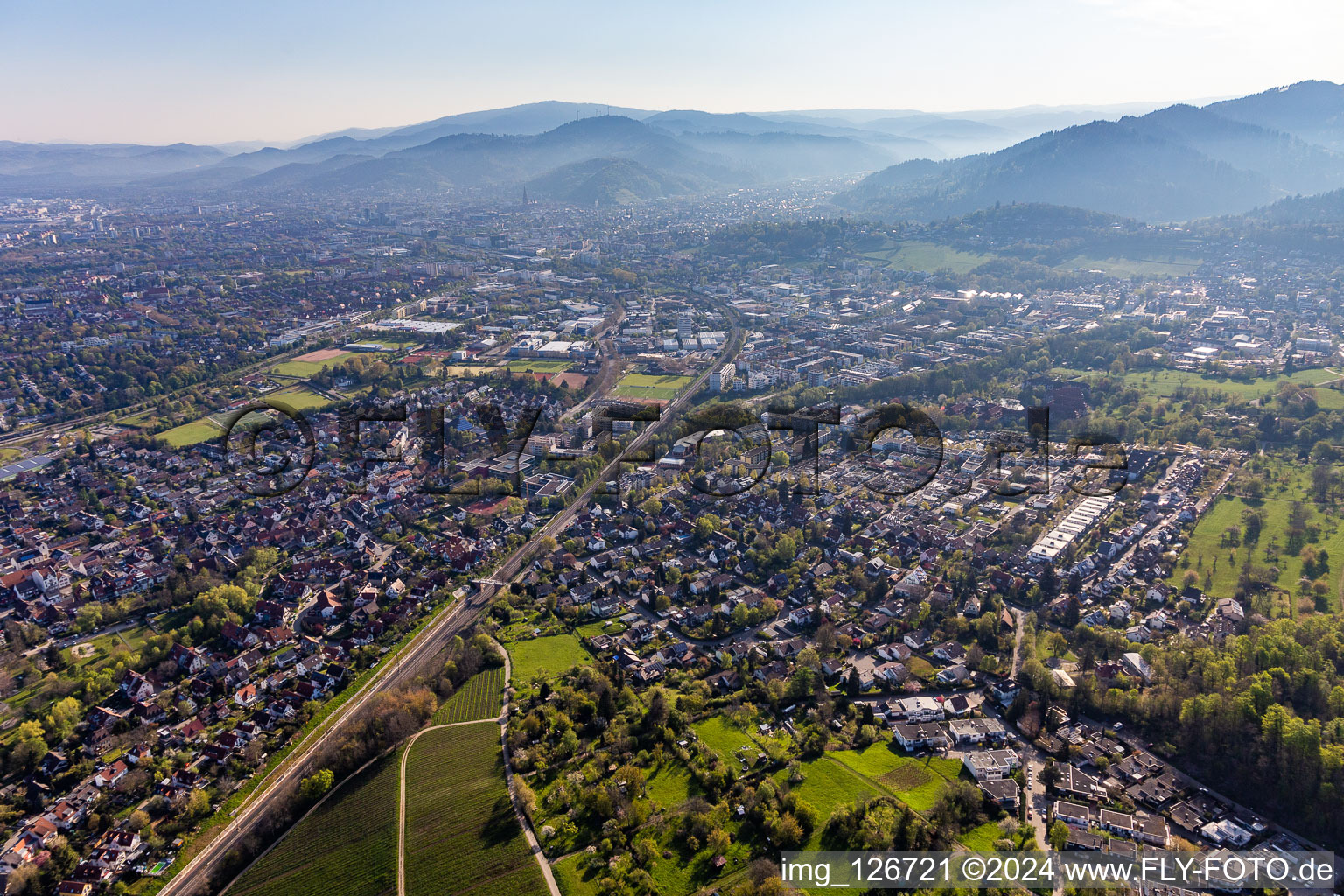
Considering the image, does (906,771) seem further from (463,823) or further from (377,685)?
(377,685)

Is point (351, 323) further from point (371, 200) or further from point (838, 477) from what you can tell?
point (371, 200)

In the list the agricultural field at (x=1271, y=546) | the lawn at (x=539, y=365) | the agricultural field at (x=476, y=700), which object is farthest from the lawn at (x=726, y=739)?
the lawn at (x=539, y=365)

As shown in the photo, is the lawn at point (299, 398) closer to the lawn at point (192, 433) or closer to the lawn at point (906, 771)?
the lawn at point (192, 433)

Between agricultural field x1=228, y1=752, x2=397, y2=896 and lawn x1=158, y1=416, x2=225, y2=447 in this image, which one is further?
lawn x1=158, y1=416, x2=225, y2=447

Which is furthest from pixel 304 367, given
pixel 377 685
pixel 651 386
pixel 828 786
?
pixel 828 786

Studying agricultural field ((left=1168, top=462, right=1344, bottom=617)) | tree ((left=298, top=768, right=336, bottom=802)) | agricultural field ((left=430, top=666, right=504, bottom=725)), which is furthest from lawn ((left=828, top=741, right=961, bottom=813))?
agricultural field ((left=1168, top=462, right=1344, bottom=617))

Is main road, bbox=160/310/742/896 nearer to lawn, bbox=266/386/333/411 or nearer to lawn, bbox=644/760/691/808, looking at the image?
lawn, bbox=644/760/691/808
